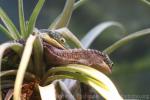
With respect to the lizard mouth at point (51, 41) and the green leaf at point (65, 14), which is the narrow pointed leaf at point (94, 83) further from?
the green leaf at point (65, 14)

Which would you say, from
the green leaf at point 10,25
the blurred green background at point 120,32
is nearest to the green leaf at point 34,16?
the green leaf at point 10,25

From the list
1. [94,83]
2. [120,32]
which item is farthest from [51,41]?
[120,32]

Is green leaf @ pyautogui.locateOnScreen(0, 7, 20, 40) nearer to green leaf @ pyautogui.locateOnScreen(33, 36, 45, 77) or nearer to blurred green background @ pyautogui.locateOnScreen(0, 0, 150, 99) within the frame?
green leaf @ pyautogui.locateOnScreen(33, 36, 45, 77)

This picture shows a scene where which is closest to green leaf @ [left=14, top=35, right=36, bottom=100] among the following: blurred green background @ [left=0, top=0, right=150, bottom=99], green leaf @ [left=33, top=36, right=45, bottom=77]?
green leaf @ [left=33, top=36, right=45, bottom=77]

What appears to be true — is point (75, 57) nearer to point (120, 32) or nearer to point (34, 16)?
point (34, 16)

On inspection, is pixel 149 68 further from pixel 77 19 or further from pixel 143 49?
pixel 77 19

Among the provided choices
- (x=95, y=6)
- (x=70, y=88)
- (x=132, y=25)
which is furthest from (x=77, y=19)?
(x=70, y=88)
